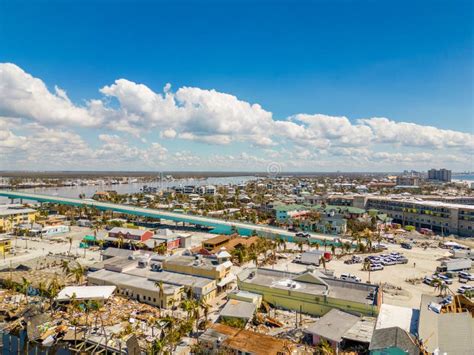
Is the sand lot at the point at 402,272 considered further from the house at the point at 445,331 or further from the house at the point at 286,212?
the house at the point at 286,212

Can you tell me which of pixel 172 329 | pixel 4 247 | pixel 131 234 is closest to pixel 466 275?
pixel 172 329

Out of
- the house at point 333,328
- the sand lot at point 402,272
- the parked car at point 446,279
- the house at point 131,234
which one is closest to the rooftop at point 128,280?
the house at point 333,328

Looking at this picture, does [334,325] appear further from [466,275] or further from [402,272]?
[466,275]

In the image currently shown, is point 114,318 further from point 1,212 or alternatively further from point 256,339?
point 1,212

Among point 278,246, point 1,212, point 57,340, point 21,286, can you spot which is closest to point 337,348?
point 57,340

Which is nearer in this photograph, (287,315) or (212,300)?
(287,315)

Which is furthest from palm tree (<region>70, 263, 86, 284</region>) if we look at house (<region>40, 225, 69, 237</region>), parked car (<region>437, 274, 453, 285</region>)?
parked car (<region>437, 274, 453, 285</region>)
